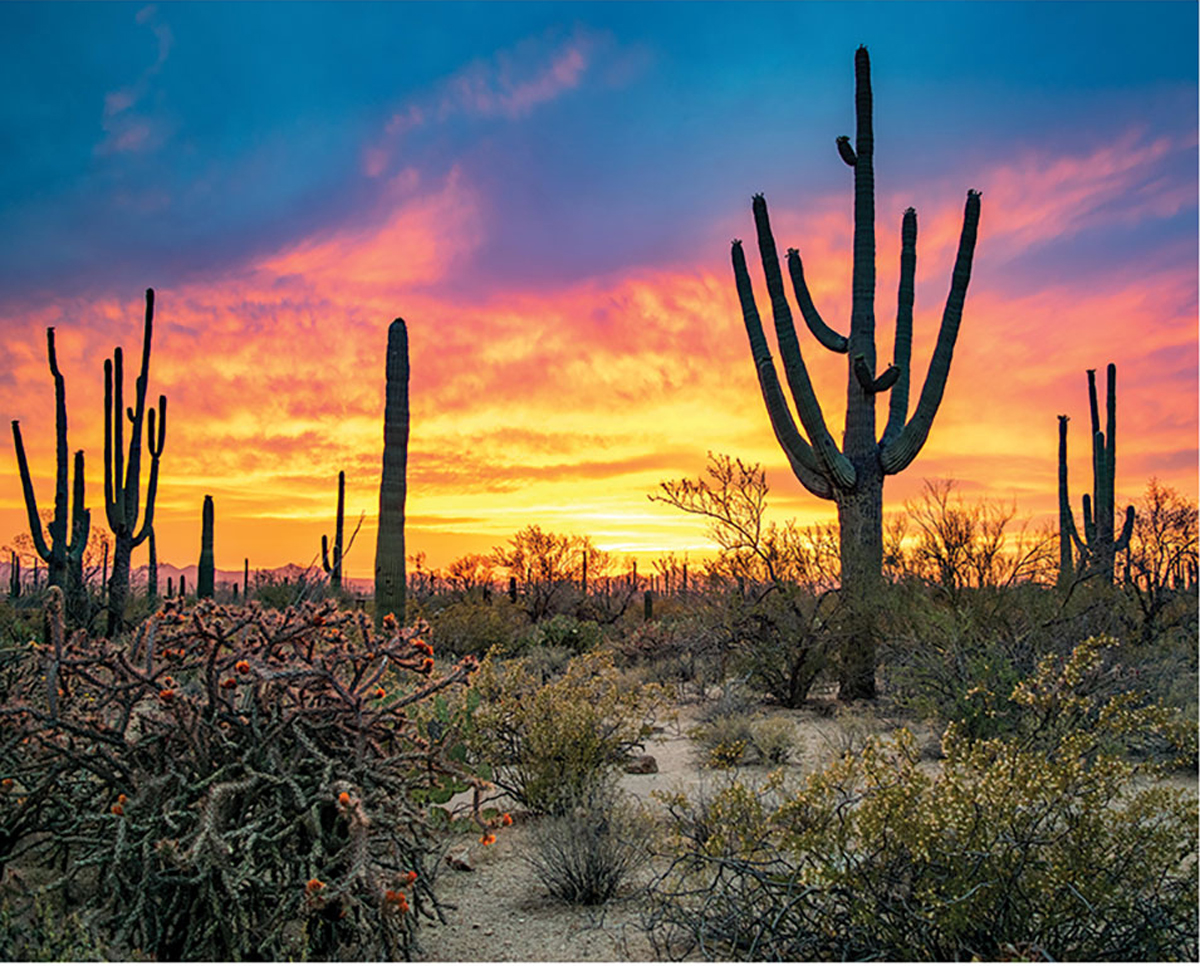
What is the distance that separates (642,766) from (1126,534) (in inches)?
755

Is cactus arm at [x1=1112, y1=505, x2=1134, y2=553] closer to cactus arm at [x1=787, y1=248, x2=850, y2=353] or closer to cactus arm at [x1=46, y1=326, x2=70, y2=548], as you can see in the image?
cactus arm at [x1=787, y1=248, x2=850, y2=353]

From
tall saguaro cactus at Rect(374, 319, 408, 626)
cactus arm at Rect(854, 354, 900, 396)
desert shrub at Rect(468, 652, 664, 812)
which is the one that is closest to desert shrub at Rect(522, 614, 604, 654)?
tall saguaro cactus at Rect(374, 319, 408, 626)

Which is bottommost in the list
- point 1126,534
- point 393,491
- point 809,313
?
point 1126,534

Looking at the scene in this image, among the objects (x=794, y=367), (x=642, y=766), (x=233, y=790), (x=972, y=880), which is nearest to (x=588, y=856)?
(x=972, y=880)

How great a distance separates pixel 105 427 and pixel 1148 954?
2153 cm

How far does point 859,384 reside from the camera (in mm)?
14727

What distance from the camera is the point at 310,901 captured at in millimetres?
3508

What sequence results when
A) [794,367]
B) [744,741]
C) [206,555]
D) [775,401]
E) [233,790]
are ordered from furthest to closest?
[206,555], [775,401], [794,367], [744,741], [233,790]

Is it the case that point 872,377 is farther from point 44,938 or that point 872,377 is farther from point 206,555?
point 206,555

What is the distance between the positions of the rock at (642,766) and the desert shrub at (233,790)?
4703 millimetres

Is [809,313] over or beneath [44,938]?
over

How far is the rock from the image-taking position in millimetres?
9000

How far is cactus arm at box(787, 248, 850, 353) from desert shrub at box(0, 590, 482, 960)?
12.3m

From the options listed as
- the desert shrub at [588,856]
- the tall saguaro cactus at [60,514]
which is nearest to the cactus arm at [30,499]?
the tall saguaro cactus at [60,514]
